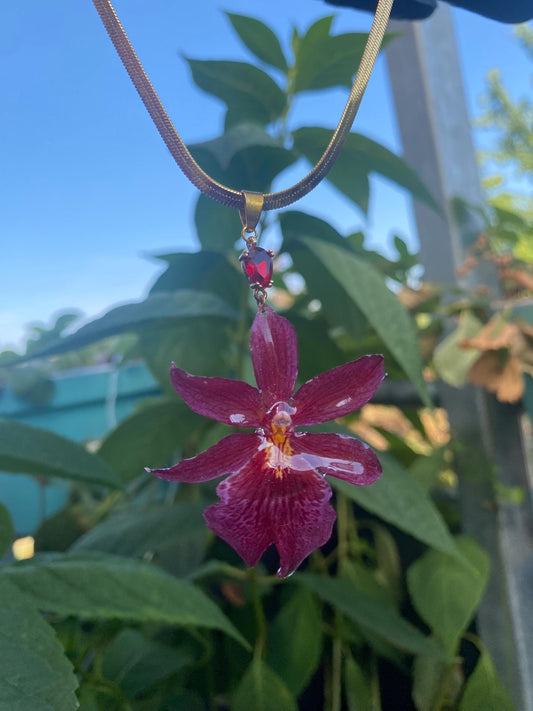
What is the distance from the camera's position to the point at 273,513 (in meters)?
0.23

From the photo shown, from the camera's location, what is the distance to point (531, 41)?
2.81m

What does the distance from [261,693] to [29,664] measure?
0.20 m

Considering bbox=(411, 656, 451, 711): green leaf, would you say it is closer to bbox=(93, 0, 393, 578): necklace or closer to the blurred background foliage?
the blurred background foliage

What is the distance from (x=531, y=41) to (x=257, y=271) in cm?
328

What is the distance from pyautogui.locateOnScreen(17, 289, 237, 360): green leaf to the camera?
0.39 m

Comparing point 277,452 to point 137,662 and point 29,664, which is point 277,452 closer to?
point 29,664

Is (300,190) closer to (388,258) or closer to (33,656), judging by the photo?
(33,656)

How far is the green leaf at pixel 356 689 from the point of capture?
44cm

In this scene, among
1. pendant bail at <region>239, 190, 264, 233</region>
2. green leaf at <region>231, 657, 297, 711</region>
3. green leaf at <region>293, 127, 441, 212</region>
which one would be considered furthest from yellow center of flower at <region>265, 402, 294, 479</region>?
green leaf at <region>293, 127, 441, 212</region>

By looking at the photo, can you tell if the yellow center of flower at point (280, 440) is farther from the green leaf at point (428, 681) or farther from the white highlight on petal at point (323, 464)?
the green leaf at point (428, 681)

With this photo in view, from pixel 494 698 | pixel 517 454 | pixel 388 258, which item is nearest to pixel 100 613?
pixel 494 698

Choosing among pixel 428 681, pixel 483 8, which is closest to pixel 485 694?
pixel 428 681

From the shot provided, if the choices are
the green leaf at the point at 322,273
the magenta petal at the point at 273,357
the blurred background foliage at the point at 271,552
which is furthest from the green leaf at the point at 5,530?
the green leaf at the point at 322,273

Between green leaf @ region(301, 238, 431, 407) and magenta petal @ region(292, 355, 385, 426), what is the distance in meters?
0.16
